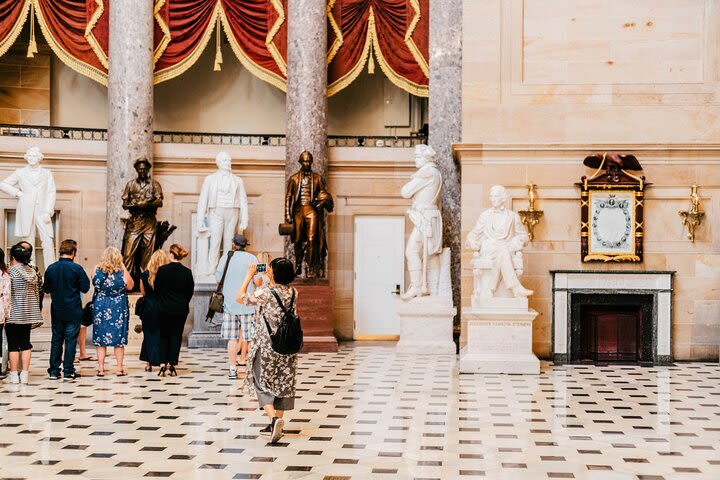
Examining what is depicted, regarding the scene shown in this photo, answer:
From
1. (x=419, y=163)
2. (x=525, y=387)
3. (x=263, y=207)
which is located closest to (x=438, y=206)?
(x=419, y=163)

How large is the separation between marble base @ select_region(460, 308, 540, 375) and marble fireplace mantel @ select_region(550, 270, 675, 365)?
1.14 metres

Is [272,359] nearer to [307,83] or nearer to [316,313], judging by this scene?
[316,313]

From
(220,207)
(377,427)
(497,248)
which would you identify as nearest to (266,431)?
(377,427)

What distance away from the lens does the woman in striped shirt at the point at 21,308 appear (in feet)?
34.4

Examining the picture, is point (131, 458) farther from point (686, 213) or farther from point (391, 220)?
point (391, 220)

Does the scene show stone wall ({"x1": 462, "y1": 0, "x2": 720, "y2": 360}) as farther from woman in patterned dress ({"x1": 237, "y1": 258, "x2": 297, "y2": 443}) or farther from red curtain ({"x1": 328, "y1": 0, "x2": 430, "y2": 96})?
woman in patterned dress ({"x1": 237, "y1": 258, "x2": 297, "y2": 443})

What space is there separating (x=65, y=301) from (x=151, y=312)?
3.03ft

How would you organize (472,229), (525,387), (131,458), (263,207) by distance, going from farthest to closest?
(263,207), (472,229), (525,387), (131,458)

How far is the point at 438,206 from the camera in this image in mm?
14961

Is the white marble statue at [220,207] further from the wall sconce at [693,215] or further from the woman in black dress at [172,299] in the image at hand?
the wall sconce at [693,215]

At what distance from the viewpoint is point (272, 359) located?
24.7ft

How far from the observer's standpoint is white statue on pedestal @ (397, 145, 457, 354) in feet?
46.8

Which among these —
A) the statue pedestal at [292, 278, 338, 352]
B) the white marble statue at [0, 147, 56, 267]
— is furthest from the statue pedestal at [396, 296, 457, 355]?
the white marble statue at [0, 147, 56, 267]

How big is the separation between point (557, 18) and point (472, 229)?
3.03 meters
